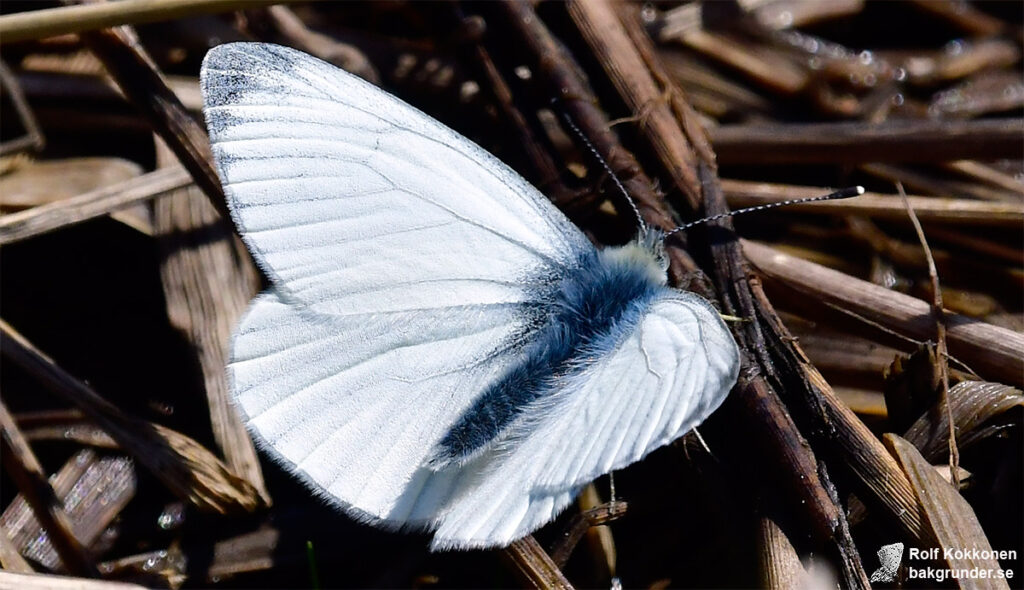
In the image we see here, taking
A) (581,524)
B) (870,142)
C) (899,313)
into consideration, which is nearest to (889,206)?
(870,142)

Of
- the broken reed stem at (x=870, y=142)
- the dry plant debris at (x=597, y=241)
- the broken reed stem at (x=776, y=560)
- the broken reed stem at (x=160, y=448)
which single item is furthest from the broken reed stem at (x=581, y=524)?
the broken reed stem at (x=870, y=142)

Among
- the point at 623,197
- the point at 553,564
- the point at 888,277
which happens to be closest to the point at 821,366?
the point at 888,277

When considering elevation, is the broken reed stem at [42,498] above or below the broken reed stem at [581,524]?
below

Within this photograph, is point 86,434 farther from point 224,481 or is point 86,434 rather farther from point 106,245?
point 106,245

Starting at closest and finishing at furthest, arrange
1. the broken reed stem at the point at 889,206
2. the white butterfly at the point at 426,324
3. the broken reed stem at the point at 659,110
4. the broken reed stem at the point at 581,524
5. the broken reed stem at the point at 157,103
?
the white butterfly at the point at 426,324
the broken reed stem at the point at 659,110
the broken reed stem at the point at 581,524
the broken reed stem at the point at 157,103
the broken reed stem at the point at 889,206

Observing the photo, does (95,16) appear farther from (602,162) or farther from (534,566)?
(534,566)

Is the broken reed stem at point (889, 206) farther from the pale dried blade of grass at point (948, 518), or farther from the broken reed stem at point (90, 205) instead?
the broken reed stem at point (90, 205)
